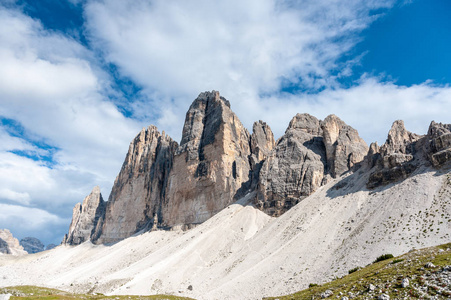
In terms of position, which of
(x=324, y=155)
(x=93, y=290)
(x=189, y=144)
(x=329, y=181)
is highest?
(x=189, y=144)

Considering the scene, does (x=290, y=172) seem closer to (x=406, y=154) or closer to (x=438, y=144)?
(x=406, y=154)

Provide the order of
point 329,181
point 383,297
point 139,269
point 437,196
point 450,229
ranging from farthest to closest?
1. point 329,181
2. point 139,269
3. point 437,196
4. point 450,229
5. point 383,297

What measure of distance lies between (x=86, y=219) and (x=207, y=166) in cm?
10125

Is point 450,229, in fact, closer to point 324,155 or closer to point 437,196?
point 437,196

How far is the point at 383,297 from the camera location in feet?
66.4

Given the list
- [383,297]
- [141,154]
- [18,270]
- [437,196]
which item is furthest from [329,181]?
[18,270]

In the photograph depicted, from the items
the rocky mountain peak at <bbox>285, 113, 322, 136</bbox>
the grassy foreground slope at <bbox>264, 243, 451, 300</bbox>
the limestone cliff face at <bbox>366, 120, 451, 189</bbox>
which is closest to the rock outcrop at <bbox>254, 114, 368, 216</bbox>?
the rocky mountain peak at <bbox>285, 113, 322, 136</bbox>

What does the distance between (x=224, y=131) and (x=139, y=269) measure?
174 feet

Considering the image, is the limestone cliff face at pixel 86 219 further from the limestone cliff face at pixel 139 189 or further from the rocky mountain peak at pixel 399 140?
the rocky mountain peak at pixel 399 140

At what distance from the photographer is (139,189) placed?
478ft

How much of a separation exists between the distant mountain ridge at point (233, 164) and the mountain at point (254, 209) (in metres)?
0.40

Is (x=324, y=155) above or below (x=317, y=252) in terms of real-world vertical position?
above

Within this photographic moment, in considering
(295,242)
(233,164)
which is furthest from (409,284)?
(233,164)

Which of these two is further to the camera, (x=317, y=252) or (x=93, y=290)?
(x=93, y=290)
